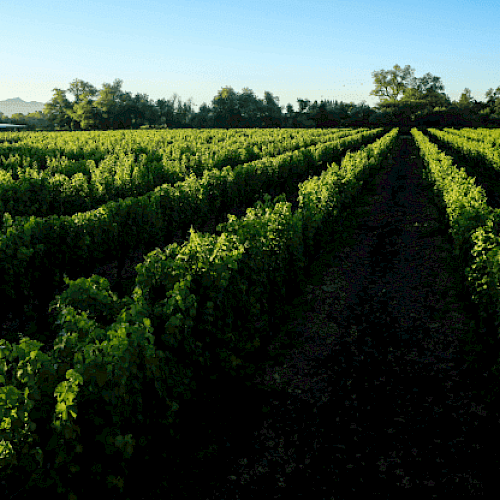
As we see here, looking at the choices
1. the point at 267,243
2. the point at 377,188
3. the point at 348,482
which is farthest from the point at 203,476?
the point at 377,188

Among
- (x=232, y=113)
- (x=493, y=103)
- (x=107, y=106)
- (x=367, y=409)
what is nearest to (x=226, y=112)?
(x=232, y=113)

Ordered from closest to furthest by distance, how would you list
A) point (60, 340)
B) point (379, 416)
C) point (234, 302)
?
point (60, 340) → point (379, 416) → point (234, 302)

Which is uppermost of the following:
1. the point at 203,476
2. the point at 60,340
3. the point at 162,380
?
the point at 60,340

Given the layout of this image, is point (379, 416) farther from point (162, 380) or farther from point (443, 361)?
point (162, 380)

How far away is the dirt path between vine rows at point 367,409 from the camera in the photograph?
4.64m

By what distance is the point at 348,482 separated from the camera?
4.61 metres

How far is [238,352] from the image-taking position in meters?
6.73

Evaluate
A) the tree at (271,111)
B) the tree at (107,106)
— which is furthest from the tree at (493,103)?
the tree at (107,106)

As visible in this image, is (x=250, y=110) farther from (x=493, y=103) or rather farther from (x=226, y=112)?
(x=493, y=103)

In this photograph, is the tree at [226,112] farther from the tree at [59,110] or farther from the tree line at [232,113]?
the tree at [59,110]

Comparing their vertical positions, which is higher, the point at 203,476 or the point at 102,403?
the point at 102,403

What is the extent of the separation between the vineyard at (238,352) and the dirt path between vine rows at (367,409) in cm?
3

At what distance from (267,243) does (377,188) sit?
16.8 m

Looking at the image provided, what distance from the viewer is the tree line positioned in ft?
317
